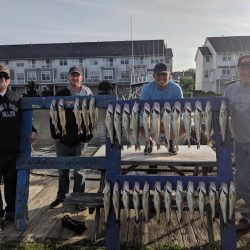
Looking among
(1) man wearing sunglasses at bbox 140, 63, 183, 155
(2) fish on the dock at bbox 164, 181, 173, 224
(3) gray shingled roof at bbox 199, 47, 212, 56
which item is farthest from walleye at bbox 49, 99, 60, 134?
(3) gray shingled roof at bbox 199, 47, 212, 56

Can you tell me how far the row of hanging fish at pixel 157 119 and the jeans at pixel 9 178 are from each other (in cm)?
169

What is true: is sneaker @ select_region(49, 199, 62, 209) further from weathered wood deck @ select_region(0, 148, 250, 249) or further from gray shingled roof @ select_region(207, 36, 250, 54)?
gray shingled roof @ select_region(207, 36, 250, 54)

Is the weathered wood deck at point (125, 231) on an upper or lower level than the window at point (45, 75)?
lower

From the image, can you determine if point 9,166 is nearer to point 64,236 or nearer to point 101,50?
point 64,236

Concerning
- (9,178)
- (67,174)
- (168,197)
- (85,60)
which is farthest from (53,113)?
(85,60)

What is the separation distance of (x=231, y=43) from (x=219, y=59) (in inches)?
163

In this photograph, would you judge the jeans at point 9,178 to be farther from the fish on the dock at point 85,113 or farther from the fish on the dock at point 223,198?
the fish on the dock at point 223,198

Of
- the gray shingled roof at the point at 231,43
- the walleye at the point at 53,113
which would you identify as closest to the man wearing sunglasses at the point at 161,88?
the walleye at the point at 53,113

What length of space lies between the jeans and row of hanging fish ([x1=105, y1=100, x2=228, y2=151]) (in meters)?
1.69

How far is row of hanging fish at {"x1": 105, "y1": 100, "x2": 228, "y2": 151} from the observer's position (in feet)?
14.0

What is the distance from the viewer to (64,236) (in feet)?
16.0

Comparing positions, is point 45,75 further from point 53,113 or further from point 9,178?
point 53,113

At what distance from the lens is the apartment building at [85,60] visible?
6247 cm

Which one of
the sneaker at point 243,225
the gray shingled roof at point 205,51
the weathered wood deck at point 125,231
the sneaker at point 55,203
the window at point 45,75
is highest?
the gray shingled roof at point 205,51
